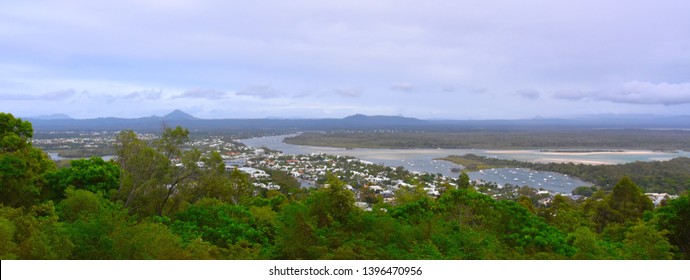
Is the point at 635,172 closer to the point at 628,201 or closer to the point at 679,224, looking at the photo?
the point at 628,201

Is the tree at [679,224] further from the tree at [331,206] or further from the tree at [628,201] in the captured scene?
the tree at [331,206]

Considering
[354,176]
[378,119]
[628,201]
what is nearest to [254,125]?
[378,119]

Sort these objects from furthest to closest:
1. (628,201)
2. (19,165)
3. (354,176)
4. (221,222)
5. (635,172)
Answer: (635,172) → (354,176) → (628,201) → (19,165) → (221,222)

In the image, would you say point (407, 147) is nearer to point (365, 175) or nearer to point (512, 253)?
point (365, 175)

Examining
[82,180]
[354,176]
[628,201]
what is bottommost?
[354,176]

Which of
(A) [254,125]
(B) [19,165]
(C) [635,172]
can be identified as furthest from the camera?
(A) [254,125]

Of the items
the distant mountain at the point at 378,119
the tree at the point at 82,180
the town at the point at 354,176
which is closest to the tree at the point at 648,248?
the tree at the point at 82,180
